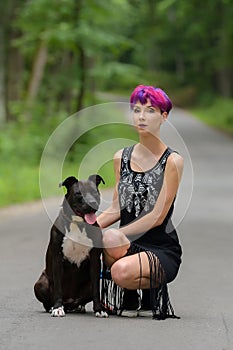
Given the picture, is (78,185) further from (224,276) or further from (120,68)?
(120,68)

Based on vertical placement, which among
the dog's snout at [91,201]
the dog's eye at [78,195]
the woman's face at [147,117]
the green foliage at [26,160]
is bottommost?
the dog's snout at [91,201]

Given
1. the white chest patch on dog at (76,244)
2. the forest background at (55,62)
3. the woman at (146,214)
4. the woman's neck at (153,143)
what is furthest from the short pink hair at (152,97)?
the forest background at (55,62)

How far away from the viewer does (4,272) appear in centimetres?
1047

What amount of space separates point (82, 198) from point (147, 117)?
915 mm

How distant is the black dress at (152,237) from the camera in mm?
7488

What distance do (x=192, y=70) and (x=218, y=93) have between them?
19.2 ft

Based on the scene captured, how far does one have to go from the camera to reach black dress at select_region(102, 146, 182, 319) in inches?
295

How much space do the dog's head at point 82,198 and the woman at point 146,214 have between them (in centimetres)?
38

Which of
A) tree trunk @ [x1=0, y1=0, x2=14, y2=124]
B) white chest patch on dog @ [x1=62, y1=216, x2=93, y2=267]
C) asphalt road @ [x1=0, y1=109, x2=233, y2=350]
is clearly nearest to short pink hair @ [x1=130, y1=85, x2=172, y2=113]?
asphalt road @ [x1=0, y1=109, x2=233, y2=350]

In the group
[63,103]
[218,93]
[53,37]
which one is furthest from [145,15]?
[218,93]

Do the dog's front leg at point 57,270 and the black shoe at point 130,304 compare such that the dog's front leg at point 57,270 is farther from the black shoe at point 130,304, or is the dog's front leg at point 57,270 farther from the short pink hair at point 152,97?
the short pink hair at point 152,97

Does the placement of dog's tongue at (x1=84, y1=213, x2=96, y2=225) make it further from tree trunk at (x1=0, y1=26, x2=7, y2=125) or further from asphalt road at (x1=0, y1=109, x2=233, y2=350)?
tree trunk at (x1=0, y1=26, x2=7, y2=125)

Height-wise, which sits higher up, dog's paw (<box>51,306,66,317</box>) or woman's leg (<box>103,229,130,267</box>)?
woman's leg (<box>103,229,130,267</box>)

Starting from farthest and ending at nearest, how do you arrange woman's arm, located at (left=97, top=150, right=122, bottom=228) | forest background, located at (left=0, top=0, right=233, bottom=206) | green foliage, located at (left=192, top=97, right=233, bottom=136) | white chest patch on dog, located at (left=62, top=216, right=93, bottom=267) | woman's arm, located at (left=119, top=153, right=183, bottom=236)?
green foliage, located at (left=192, top=97, right=233, bottom=136) → forest background, located at (left=0, top=0, right=233, bottom=206) → woman's arm, located at (left=97, top=150, right=122, bottom=228) → woman's arm, located at (left=119, top=153, right=183, bottom=236) → white chest patch on dog, located at (left=62, top=216, right=93, bottom=267)
